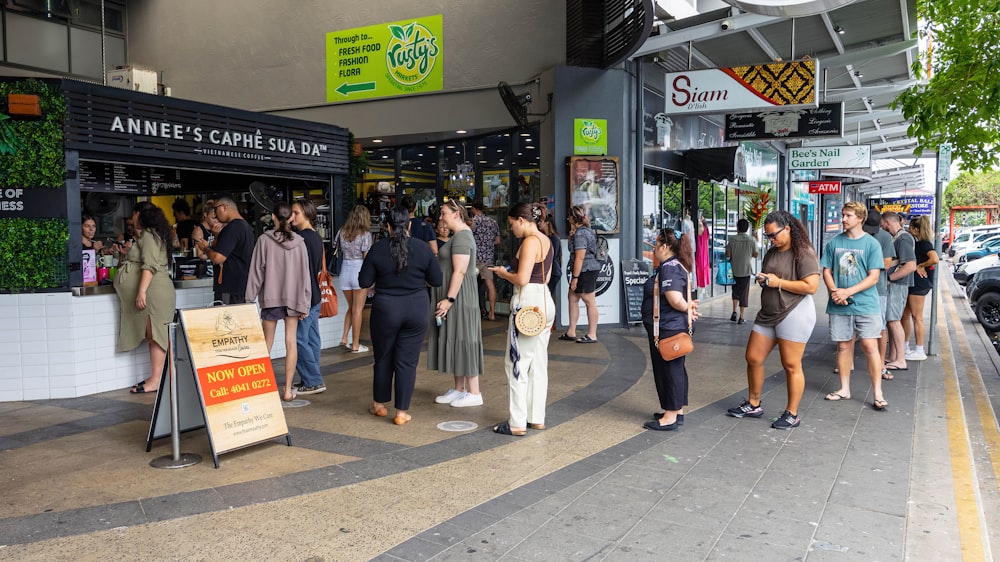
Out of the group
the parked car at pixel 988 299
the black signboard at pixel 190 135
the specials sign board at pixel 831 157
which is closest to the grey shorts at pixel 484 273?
the black signboard at pixel 190 135

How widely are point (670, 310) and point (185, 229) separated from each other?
27.0 ft

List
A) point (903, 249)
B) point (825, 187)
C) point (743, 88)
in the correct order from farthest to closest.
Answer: point (825, 187), point (743, 88), point (903, 249)

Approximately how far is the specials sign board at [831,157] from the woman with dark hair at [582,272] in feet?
34.4

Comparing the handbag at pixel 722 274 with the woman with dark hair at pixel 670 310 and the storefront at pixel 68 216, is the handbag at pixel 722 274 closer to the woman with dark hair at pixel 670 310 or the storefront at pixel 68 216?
the woman with dark hair at pixel 670 310

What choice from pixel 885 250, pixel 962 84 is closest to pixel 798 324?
pixel 885 250

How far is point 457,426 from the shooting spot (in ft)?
19.6

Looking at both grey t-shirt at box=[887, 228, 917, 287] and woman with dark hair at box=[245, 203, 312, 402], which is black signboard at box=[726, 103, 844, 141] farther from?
woman with dark hair at box=[245, 203, 312, 402]

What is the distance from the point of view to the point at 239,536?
3.85m

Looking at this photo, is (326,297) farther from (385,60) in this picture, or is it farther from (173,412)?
(385,60)

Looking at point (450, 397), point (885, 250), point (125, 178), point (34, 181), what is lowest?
point (450, 397)

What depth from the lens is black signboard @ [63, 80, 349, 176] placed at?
7.15 metres

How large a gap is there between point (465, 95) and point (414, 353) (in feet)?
26.4

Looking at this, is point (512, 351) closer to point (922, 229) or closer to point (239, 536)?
point (239, 536)

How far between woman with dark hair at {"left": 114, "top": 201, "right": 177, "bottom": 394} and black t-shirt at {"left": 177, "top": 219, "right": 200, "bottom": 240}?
417 centimetres
